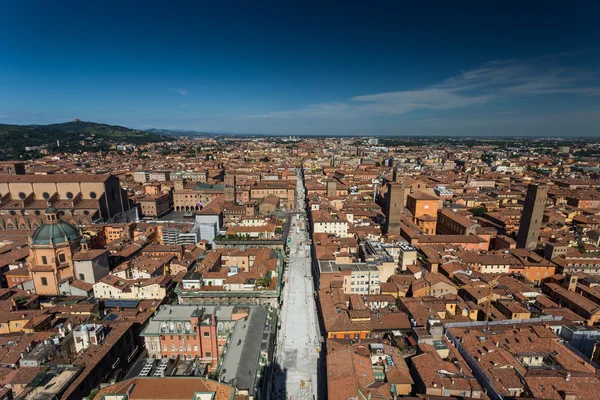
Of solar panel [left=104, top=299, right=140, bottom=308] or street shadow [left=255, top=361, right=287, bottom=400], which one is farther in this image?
solar panel [left=104, top=299, right=140, bottom=308]

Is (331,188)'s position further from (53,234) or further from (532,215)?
(53,234)

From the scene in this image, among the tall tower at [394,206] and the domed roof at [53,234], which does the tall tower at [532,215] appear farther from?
the domed roof at [53,234]

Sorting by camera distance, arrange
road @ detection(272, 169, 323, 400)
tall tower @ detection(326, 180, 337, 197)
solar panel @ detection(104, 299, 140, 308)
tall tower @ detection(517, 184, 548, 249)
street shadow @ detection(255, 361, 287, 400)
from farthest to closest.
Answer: tall tower @ detection(326, 180, 337, 197) < tall tower @ detection(517, 184, 548, 249) < solar panel @ detection(104, 299, 140, 308) < road @ detection(272, 169, 323, 400) < street shadow @ detection(255, 361, 287, 400)

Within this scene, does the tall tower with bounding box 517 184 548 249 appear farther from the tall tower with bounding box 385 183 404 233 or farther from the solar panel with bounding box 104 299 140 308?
the solar panel with bounding box 104 299 140 308

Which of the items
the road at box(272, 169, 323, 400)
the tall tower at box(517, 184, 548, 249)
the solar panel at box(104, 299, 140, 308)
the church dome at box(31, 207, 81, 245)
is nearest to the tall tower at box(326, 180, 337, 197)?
the road at box(272, 169, 323, 400)

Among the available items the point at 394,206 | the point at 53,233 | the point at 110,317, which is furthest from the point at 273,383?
the point at 394,206
